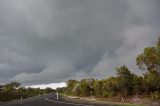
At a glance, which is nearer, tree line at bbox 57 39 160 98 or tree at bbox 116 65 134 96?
tree line at bbox 57 39 160 98

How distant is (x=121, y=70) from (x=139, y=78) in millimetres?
3195

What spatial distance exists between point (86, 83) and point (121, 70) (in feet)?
72.3

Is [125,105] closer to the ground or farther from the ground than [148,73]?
closer to the ground

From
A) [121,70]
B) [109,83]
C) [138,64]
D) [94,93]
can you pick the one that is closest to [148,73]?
[138,64]

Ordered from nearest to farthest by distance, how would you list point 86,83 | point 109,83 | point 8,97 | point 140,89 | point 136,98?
point 136,98 < point 140,89 < point 109,83 < point 86,83 < point 8,97

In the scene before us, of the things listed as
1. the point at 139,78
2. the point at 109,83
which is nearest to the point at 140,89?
the point at 139,78

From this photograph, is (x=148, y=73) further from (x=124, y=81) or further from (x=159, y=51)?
(x=124, y=81)

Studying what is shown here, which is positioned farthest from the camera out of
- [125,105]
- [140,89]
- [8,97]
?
[8,97]

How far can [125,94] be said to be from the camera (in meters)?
45.4

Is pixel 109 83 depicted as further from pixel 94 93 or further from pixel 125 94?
pixel 94 93

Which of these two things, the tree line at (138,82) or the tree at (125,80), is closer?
the tree line at (138,82)

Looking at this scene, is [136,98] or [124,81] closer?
[136,98]

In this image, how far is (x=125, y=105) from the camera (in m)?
32.8

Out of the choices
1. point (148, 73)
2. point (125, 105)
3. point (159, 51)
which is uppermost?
point (159, 51)
